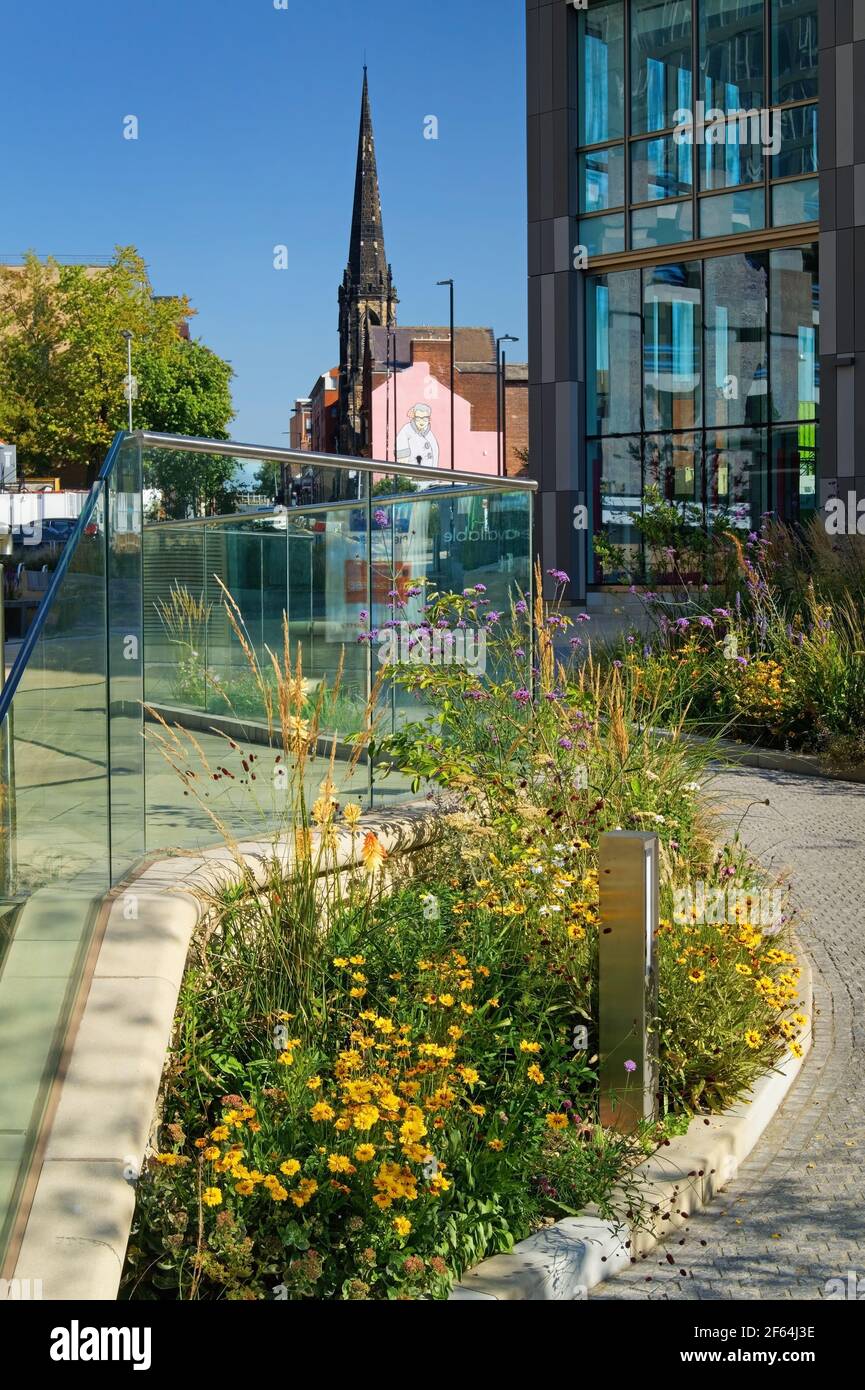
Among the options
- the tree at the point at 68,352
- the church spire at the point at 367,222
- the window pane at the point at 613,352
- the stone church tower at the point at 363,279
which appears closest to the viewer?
the window pane at the point at 613,352

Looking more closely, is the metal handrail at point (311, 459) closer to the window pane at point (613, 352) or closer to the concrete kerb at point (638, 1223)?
the concrete kerb at point (638, 1223)

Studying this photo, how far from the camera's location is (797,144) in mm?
23156

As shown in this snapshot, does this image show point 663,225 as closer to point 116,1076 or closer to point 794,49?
point 794,49

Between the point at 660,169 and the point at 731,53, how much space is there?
2152mm

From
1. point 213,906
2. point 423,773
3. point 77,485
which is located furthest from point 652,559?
point 77,485

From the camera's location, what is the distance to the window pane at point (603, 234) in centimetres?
2569

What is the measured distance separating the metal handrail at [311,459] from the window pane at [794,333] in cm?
1608

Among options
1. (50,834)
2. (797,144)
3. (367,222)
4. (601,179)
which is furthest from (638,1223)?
(367,222)

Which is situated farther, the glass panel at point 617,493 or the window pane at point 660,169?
the glass panel at point 617,493

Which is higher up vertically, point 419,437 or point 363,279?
point 363,279

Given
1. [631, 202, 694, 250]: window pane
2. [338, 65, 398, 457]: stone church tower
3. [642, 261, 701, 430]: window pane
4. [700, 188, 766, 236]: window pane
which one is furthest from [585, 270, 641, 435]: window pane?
[338, 65, 398, 457]: stone church tower

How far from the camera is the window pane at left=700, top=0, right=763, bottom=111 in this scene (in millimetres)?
23734

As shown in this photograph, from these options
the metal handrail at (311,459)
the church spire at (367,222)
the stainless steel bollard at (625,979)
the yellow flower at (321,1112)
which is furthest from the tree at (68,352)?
the church spire at (367,222)

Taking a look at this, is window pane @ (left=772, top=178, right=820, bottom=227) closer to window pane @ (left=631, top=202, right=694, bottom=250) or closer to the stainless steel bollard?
window pane @ (left=631, top=202, right=694, bottom=250)
